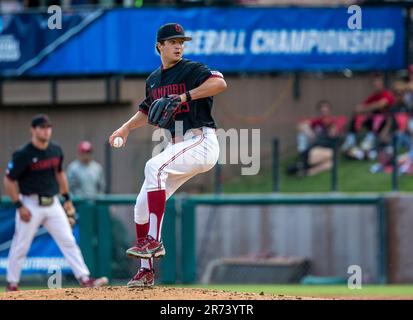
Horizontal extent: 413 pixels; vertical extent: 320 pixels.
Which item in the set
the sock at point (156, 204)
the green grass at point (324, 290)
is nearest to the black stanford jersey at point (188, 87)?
the sock at point (156, 204)

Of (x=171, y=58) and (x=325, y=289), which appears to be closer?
(x=171, y=58)

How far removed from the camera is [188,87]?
973 centimetres

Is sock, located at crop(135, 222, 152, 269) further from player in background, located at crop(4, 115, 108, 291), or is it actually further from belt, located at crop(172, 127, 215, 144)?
player in background, located at crop(4, 115, 108, 291)

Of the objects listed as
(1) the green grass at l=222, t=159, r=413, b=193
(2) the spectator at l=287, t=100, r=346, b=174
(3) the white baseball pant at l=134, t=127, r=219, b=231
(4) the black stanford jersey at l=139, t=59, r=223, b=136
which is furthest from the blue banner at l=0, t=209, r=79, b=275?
(4) the black stanford jersey at l=139, t=59, r=223, b=136

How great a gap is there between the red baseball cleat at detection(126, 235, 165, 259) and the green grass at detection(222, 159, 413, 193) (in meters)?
7.70

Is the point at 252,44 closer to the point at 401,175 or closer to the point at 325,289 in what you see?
the point at 401,175

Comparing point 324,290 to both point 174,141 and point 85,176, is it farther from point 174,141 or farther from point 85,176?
point 174,141

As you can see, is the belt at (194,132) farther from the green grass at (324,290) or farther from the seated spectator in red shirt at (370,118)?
the seated spectator in red shirt at (370,118)

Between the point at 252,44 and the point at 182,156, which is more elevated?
the point at 252,44

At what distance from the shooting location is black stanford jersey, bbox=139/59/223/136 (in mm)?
9703

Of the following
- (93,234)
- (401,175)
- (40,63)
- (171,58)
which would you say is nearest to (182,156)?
(171,58)

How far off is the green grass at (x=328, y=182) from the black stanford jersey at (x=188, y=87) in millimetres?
7447

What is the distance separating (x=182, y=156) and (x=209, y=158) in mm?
249
